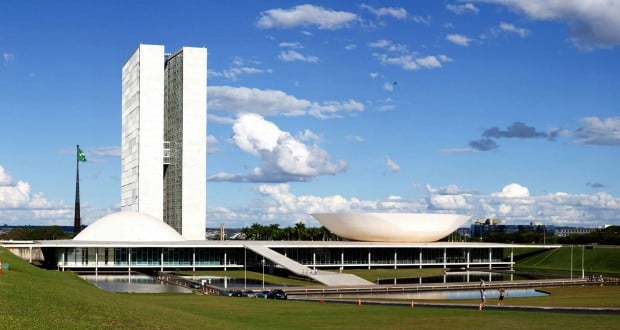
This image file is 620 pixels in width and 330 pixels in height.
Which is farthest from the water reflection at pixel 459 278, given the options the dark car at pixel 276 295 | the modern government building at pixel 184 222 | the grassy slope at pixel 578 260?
the dark car at pixel 276 295

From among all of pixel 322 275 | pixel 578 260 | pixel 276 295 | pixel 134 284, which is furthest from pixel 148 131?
pixel 578 260

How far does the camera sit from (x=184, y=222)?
109 meters

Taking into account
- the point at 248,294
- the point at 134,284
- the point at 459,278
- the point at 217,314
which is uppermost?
the point at 217,314

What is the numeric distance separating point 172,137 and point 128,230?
2406 centimetres

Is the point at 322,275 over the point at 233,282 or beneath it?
over

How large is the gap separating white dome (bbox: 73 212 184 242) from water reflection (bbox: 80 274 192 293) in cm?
1012

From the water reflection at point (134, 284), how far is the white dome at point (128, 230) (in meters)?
10.1

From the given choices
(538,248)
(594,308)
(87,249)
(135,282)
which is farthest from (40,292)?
(538,248)

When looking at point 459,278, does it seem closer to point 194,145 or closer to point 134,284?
point 134,284

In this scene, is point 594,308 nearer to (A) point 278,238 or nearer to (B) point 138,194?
(B) point 138,194

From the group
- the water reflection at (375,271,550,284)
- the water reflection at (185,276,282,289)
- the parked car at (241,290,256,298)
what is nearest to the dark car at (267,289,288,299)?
the parked car at (241,290,256,298)

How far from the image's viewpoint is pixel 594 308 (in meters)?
43.6

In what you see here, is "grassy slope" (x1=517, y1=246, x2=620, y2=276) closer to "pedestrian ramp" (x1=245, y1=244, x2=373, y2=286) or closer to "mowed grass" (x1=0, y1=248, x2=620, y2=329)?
"pedestrian ramp" (x1=245, y1=244, x2=373, y2=286)

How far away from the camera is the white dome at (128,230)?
9362cm
